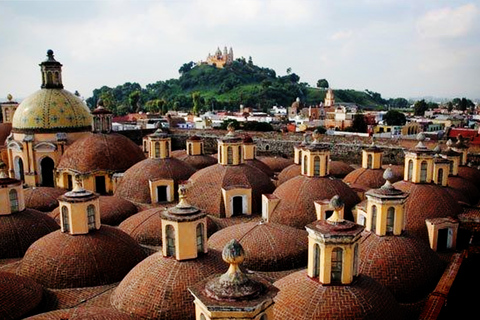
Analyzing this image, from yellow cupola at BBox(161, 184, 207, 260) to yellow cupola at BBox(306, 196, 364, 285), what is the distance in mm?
3670

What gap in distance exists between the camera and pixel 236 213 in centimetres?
2416

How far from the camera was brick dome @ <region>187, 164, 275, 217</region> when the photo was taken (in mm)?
23750

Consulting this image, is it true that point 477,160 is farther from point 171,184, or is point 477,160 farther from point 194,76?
point 194,76

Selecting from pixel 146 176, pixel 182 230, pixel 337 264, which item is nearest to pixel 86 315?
pixel 182 230

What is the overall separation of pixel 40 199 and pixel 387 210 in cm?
1890

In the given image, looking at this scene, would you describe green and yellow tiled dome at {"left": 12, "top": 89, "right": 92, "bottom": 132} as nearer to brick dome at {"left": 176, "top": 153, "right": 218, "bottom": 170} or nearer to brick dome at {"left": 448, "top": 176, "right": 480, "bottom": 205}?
brick dome at {"left": 176, "top": 153, "right": 218, "bottom": 170}

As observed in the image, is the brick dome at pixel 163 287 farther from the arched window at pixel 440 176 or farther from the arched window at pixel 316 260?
the arched window at pixel 440 176

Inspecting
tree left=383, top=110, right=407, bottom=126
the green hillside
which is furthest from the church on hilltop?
tree left=383, top=110, right=407, bottom=126

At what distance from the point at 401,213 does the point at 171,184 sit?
572 inches

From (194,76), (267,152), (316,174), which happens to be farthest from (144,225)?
(194,76)

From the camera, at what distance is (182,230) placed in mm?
13836

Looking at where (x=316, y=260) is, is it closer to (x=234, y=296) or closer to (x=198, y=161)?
(x=234, y=296)

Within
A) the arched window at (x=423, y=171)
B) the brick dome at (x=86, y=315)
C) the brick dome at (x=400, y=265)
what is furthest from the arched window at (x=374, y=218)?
the brick dome at (x=86, y=315)

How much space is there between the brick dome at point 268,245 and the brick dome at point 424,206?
514 centimetres
